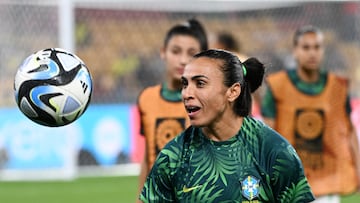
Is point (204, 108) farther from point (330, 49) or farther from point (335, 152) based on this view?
point (330, 49)

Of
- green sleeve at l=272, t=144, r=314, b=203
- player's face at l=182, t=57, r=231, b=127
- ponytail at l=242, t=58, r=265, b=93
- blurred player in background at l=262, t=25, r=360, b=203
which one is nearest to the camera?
green sleeve at l=272, t=144, r=314, b=203

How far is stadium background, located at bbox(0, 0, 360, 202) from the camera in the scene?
15.3 m

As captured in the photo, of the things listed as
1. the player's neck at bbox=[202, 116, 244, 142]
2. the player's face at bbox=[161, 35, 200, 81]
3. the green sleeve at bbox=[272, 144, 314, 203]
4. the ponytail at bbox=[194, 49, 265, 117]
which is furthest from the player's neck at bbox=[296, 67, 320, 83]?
the green sleeve at bbox=[272, 144, 314, 203]

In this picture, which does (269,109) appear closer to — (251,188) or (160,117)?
(160,117)

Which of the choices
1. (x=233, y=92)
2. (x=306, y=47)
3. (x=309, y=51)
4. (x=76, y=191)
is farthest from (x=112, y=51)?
(x=233, y=92)

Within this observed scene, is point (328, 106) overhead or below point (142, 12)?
below

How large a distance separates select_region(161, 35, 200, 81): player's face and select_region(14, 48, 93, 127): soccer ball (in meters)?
1.75

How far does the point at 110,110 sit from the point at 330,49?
4043mm

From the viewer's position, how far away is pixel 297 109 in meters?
8.84

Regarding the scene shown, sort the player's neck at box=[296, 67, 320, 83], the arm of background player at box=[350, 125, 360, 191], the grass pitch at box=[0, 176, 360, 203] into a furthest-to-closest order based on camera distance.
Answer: the grass pitch at box=[0, 176, 360, 203] → the player's neck at box=[296, 67, 320, 83] → the arm of background player at box=[350, 125, 360, 191]

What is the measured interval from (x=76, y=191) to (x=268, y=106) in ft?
19.1

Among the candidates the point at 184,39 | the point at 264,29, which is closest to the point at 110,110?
the point at 264,29

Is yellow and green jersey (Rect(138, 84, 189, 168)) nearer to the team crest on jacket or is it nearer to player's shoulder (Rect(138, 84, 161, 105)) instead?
player's shoulder (Rect(138, 84, 161, 105))

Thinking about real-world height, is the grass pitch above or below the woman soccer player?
below
